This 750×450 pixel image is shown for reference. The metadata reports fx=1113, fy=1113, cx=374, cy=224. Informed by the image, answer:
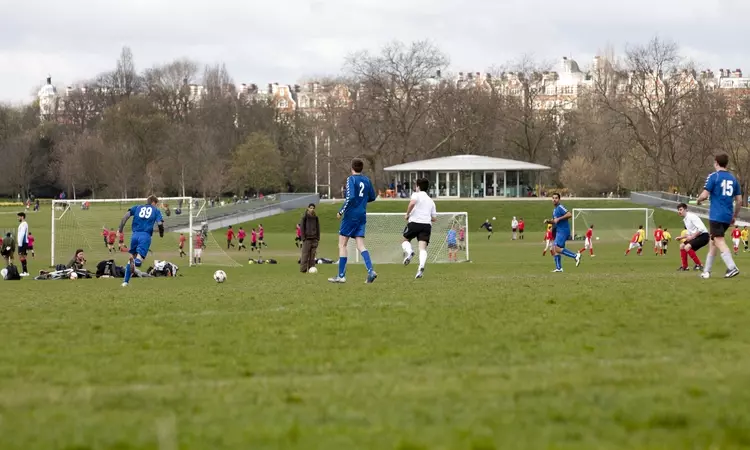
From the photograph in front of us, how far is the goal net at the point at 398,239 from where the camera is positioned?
4231 centimetres

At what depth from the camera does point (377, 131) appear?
106688mm

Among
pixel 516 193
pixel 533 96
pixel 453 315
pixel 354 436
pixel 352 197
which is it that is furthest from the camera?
pixel 533 96

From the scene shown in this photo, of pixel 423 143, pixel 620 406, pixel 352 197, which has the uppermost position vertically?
pixel 423 143

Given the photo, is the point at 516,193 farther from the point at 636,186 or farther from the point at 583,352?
the point at 583,352

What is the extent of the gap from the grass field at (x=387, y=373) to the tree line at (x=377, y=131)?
77.9m

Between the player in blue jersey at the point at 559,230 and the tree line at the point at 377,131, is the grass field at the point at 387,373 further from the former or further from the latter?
the tree line at the point at 377,131

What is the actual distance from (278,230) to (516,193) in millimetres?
34022

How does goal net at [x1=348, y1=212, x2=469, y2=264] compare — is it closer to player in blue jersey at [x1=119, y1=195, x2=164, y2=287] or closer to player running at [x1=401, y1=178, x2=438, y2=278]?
player in blue jersey at [x1=119, y1=195, x2=164, y2=287]

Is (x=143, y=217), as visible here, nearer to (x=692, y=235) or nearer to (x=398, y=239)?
(x=692, y=235)

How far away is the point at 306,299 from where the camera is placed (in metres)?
14.3

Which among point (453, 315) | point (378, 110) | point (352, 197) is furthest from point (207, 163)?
point (453, 315)

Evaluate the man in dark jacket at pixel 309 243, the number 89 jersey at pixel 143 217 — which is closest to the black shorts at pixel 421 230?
the number 89 jersey at pixel 143 217

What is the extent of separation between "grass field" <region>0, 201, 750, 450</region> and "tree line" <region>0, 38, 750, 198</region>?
3068 inches

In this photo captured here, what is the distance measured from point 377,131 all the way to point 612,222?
41.4 meters
